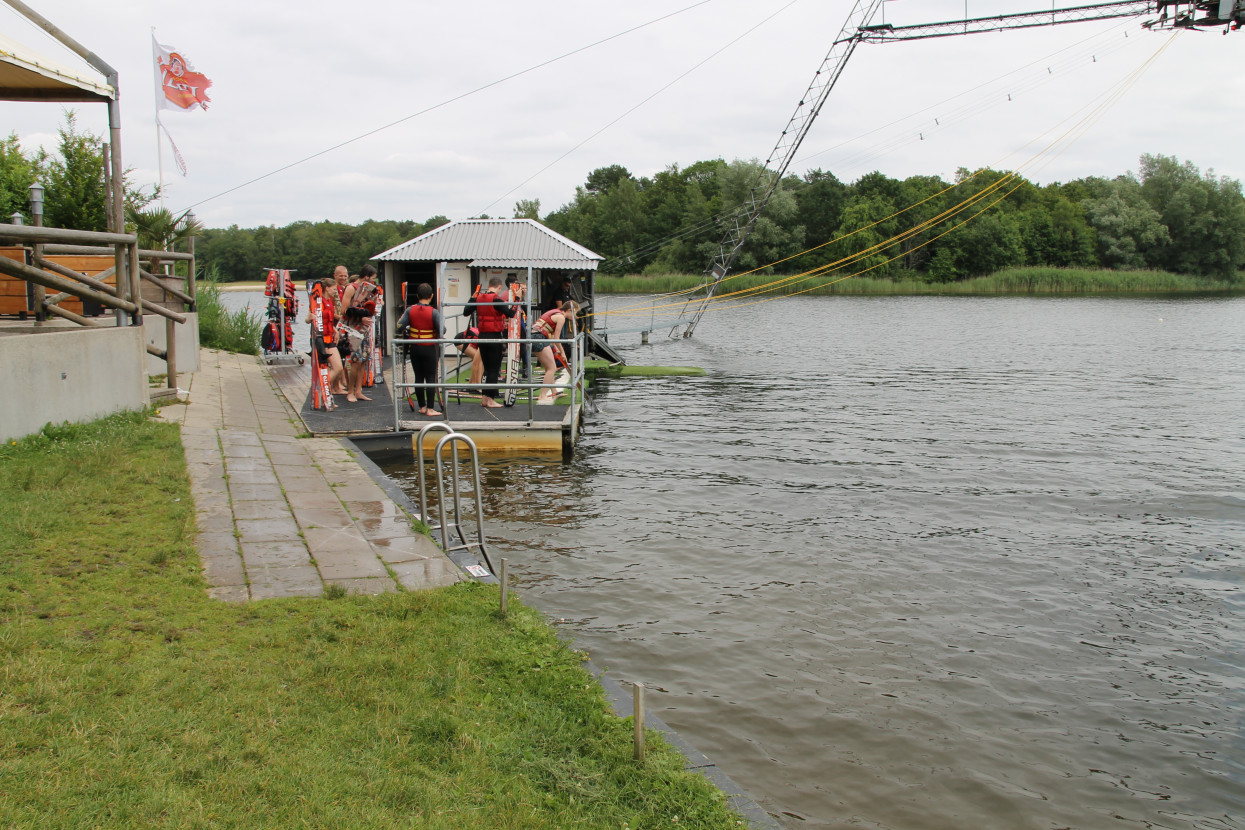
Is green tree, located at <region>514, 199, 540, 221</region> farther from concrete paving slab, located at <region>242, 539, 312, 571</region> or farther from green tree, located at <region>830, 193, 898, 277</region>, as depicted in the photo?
concrete paving slab, located at <region>242, 539, 312, 571</region>

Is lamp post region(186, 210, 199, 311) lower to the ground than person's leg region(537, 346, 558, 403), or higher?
higher

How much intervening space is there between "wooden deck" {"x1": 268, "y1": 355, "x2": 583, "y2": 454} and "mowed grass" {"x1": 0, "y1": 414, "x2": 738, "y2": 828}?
5.80 metres

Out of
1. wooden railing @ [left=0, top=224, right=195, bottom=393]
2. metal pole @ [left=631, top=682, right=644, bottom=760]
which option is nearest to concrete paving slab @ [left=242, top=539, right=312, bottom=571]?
metal pole @ [left=631, top=682, right=644, bottom=760]

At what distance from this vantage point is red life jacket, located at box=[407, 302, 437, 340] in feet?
39.0

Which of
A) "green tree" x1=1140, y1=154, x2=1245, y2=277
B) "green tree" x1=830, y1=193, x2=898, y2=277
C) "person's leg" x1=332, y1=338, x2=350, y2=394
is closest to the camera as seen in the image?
"person's leg" x1=332, y1=338, x2=350, y2=394

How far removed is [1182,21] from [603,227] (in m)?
91.4

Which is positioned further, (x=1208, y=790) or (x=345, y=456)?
(x=345, y=456)

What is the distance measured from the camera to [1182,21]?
946 inches

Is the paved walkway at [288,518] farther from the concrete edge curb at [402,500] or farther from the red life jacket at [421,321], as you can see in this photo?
the red life jacket at [421,321]

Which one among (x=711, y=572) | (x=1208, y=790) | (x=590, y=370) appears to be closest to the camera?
(x=1208, y=790)

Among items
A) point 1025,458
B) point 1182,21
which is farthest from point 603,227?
point 1025,458

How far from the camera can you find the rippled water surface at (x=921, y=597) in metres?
4.93

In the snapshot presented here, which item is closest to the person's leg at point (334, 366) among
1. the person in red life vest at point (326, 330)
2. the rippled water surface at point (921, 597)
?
the person in red life vest at point (326, 330)

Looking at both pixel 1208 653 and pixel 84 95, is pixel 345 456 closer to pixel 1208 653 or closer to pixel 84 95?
pixel 84 95
